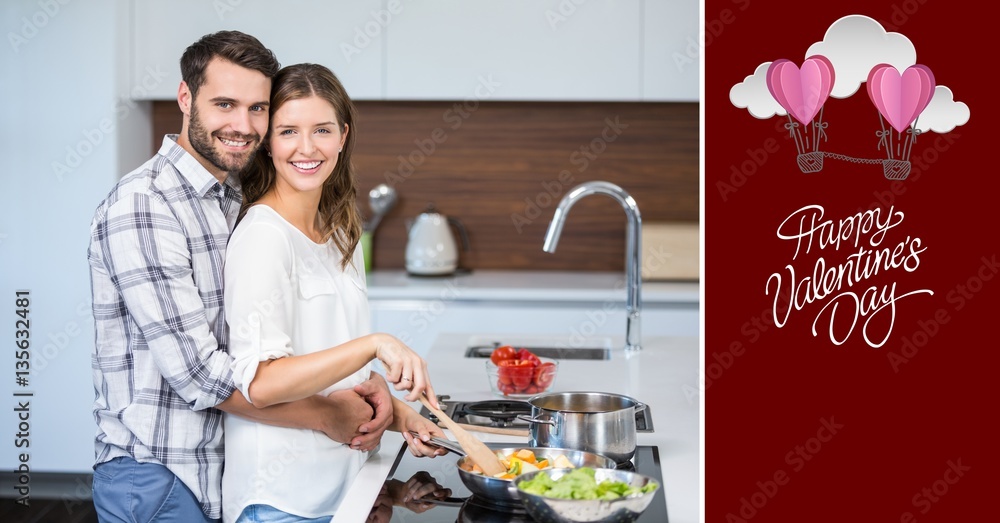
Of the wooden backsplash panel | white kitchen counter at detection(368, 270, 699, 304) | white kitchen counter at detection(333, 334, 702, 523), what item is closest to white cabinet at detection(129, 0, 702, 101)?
the wooden backsplash panel

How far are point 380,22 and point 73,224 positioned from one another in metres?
1.30

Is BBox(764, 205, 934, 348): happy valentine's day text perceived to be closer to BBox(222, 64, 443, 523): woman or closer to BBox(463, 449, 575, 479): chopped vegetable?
BBox(463, 449, 575, 479): chopped vegetable

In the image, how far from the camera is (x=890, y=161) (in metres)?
0.98

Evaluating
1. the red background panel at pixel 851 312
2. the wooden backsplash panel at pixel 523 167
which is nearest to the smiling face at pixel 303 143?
the red background panel at pixel 851 312

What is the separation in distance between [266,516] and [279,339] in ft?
0.92

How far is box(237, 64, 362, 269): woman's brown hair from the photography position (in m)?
1.51

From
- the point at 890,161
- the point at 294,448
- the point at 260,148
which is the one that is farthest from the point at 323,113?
the point at 890,161

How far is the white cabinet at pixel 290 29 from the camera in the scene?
134 inches

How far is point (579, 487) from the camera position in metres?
1.08

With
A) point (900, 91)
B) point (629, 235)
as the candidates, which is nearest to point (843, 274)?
point (900, 91)

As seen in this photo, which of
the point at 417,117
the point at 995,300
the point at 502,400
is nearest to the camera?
the point at 995,300

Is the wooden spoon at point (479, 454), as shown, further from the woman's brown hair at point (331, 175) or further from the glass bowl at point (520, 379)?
the glass bowl at point (520, 379)

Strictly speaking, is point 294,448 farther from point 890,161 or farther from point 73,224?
point 73,224

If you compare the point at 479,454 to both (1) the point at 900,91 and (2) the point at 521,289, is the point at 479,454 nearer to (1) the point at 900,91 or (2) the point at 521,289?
(1) the point at 900,91
